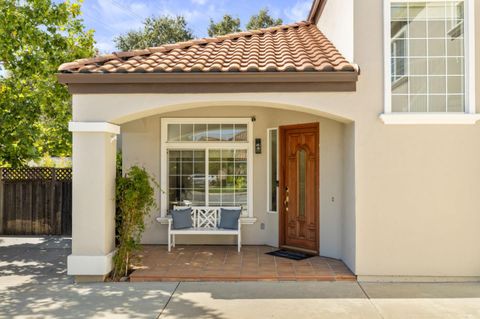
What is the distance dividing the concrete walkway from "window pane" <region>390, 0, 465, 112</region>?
3276 mm

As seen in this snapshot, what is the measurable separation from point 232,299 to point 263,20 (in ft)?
80.2

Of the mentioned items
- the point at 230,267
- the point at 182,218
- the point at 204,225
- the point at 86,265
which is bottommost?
the point at 230,267

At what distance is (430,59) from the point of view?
753 centimetres

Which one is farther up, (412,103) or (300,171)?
(412,103)

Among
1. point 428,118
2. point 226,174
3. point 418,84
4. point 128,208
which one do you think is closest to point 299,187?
point 226,174

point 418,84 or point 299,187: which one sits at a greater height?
point 418,84

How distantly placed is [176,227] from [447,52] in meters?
6.75

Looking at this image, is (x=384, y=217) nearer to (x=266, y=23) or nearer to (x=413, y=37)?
(x=413, y=37)

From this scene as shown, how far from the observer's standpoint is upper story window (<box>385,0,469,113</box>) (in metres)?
7.50

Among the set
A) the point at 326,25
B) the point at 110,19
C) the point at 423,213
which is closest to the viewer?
the point at 423,213

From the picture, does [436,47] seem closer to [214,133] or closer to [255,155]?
[255,155]

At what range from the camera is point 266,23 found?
28.0m

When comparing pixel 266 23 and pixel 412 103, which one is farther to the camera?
pixel 266 23

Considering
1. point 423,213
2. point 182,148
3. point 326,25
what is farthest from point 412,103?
point 182,148
